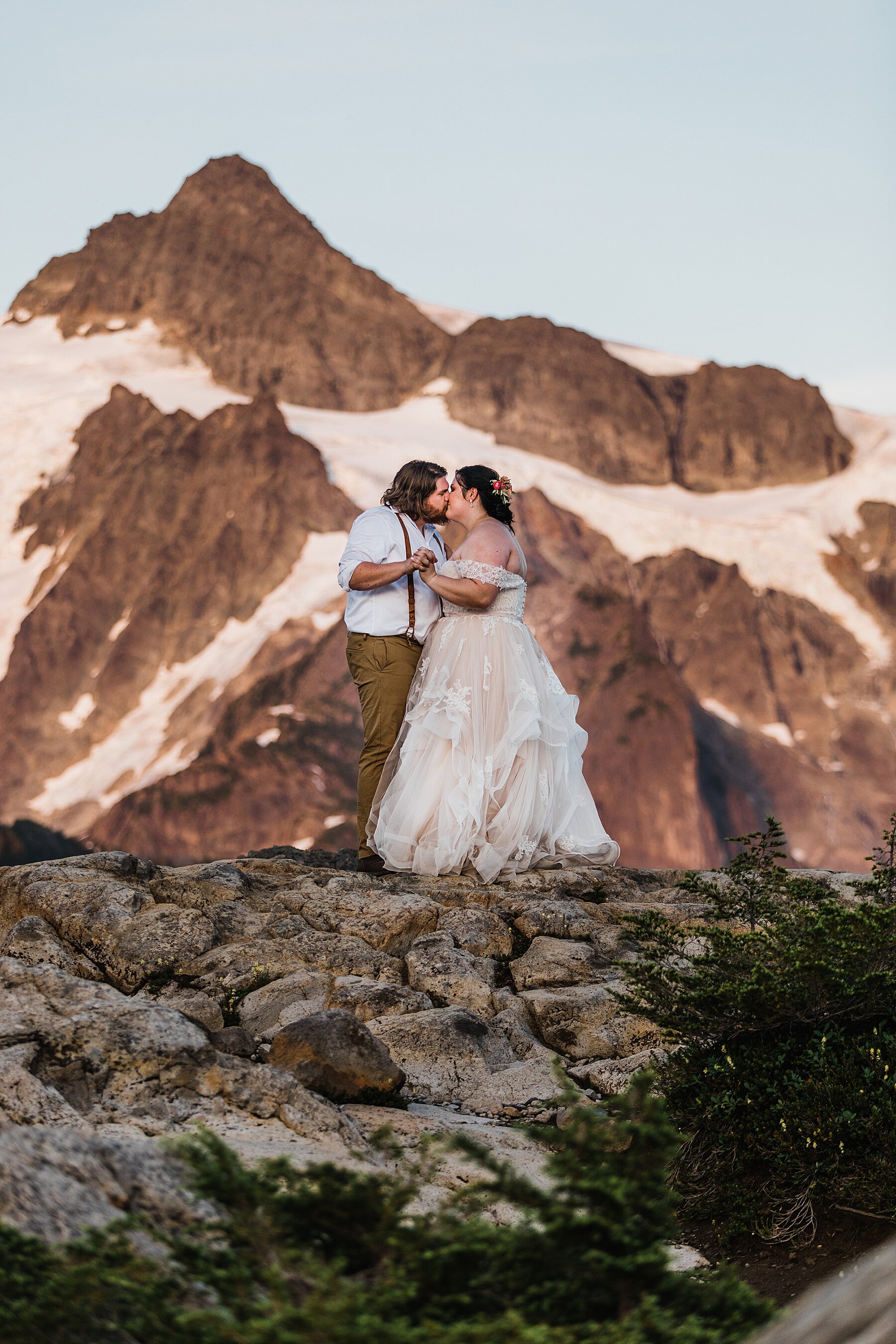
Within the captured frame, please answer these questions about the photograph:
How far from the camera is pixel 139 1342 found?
1.99 meters

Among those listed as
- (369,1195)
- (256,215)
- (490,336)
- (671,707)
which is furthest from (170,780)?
(369,1195)

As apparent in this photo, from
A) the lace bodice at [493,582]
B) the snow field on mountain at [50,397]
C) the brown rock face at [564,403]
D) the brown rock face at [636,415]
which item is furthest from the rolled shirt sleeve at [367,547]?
the brown rock face at [636,415]

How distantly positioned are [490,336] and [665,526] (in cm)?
1706

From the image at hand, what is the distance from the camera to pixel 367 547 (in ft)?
24.8

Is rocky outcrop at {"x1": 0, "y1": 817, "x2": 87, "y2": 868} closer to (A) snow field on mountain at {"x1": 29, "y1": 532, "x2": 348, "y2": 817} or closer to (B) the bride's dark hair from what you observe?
(A) snow field on mountain at {"x1": 29, "y1": 532, "x2": 348, "y2": 817}

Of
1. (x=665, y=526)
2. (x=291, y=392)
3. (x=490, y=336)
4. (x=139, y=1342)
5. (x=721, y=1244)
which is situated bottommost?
(x=721, y=1244)

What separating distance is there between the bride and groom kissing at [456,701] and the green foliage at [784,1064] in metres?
2.73

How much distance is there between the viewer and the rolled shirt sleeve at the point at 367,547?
24.8ft

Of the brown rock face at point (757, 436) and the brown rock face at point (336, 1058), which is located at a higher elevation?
the brown rock face at point (757, 436)

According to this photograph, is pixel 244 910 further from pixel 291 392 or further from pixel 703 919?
pixel 291 392

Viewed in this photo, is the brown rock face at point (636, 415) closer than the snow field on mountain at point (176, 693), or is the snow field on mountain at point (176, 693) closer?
the snow field on mountain at point (176, 693)

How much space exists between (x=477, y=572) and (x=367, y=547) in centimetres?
67

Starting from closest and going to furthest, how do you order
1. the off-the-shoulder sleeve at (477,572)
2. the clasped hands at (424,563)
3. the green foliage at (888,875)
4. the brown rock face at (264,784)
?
the green foliage at (888,875)
the clasped hands at (424,563)
the off-the-shoulder sleeve at (477,572)
the brown rock face at (264,784)

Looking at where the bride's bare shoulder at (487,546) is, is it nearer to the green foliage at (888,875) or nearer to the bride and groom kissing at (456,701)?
the bride and groom kissing at (456,701)
